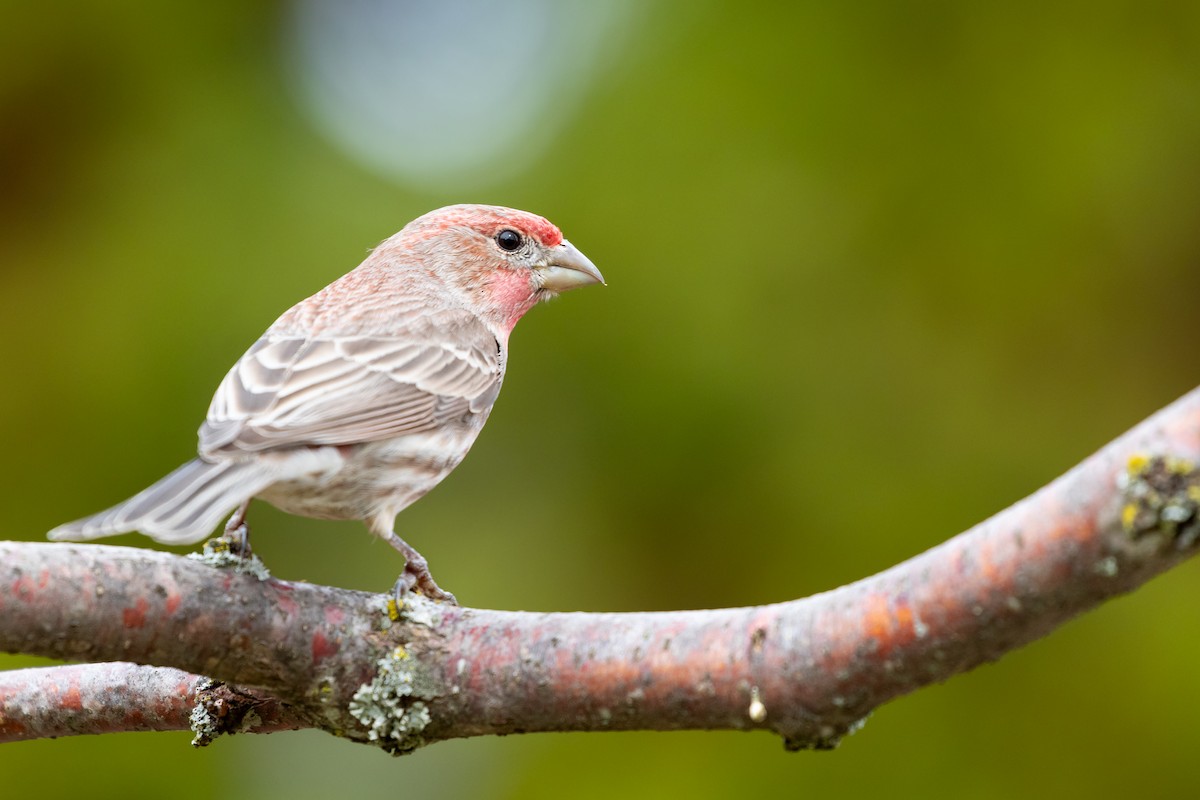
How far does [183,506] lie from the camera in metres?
2.81

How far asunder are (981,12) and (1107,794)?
2.74 m

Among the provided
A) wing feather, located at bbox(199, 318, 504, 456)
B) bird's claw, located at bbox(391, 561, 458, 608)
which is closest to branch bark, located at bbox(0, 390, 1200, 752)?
bird's claw, located at bbox(391, 561, 458, 608)

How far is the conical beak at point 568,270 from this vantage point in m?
4.64

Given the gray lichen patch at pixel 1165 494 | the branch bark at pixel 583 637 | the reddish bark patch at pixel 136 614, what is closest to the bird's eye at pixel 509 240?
the branch bark at pixel 583 637

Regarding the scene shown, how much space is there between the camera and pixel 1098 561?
6.53 feet

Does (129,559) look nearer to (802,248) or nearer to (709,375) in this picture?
(709,375)

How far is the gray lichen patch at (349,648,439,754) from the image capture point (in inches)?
108

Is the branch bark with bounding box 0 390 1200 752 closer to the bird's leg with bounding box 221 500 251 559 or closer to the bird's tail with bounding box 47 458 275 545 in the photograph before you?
the bird's tail with bounding box 47 458 275 545

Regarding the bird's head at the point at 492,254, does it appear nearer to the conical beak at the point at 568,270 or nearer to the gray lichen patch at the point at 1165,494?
the conical beak at the point at 568,270

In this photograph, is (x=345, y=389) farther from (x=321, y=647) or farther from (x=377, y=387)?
(x=321, y=647)

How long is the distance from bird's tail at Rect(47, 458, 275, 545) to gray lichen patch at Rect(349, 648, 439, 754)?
0.44m

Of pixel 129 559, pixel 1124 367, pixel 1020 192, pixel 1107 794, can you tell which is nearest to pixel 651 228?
pixel 1020 192

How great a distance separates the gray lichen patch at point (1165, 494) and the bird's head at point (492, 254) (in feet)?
9.65

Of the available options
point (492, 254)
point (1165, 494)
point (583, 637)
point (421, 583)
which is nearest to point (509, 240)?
point (492, 254)
